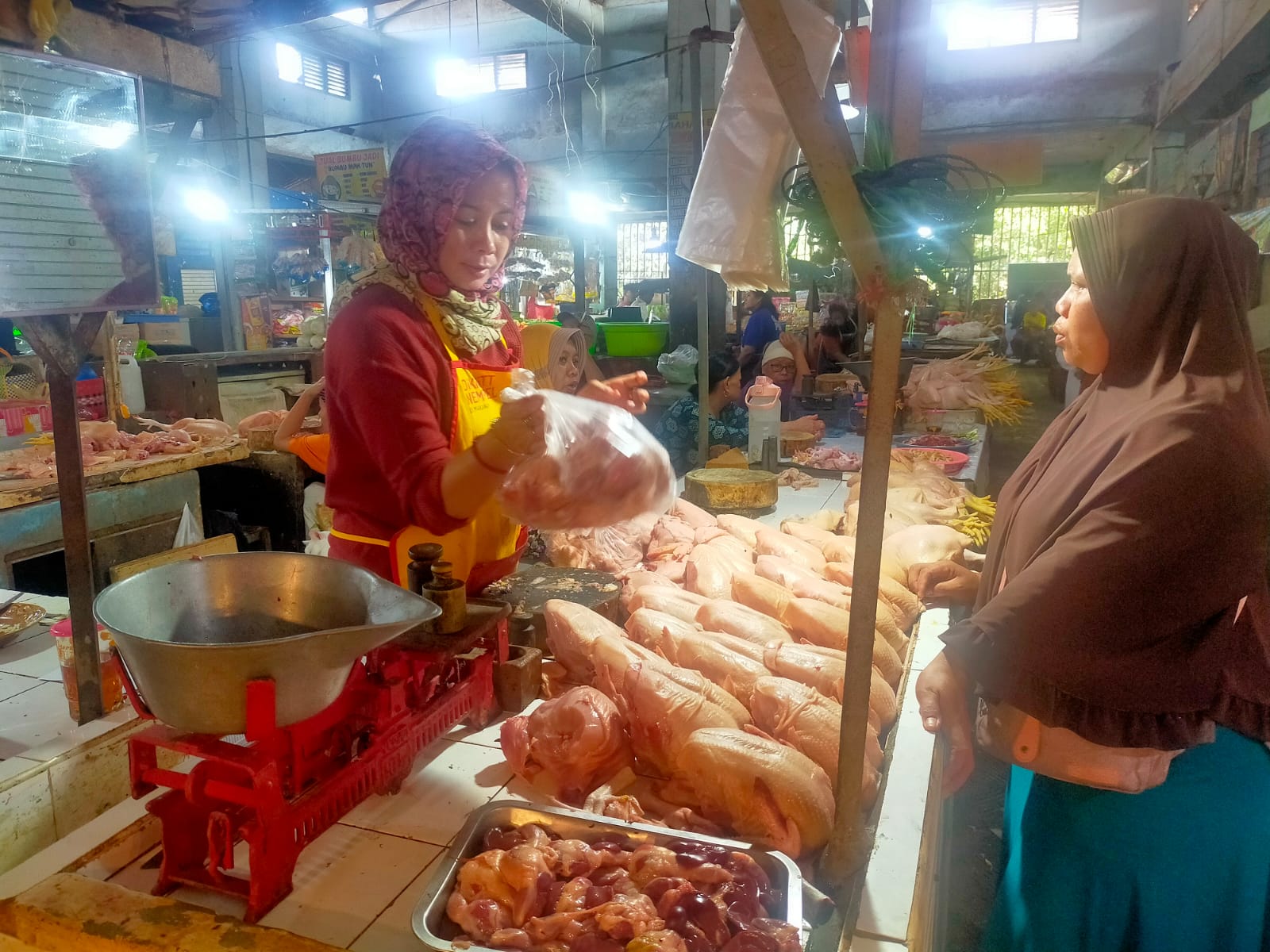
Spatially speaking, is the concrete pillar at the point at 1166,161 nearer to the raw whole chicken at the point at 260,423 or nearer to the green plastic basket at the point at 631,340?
the green plastic basket at the point at 631,340

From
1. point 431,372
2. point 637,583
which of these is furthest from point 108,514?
point 431,372

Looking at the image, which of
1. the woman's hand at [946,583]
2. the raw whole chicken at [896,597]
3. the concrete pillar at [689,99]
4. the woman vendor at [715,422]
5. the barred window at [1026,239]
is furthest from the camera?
the barred window at [1026,239]

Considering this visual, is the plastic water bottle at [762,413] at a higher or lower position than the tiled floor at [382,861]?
higher

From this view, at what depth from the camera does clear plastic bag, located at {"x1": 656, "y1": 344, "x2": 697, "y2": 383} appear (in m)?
7.14

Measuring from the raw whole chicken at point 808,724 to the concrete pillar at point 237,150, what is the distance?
12.4 metres

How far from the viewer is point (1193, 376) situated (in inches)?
78.2

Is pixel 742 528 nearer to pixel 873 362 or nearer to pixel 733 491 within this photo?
pixel 733 491

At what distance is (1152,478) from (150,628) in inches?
84.6

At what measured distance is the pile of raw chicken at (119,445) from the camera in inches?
215

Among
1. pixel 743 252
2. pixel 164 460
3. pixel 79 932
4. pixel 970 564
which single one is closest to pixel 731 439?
pixel 970 564

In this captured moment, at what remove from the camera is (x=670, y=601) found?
269 cm

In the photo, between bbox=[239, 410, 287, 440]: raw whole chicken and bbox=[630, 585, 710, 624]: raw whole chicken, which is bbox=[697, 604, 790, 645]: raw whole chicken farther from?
bbox=[239, 410, 287, 440]: raw whole chicken

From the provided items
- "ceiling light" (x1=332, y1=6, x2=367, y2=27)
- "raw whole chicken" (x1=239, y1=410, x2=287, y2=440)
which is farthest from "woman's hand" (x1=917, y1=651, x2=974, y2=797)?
"ceiling light" (x1=332, y1=6, x2=367, y2=27)

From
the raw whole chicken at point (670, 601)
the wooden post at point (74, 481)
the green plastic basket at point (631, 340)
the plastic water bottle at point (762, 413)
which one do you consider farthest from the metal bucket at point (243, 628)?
the green plastic basket at point (631, 340)
